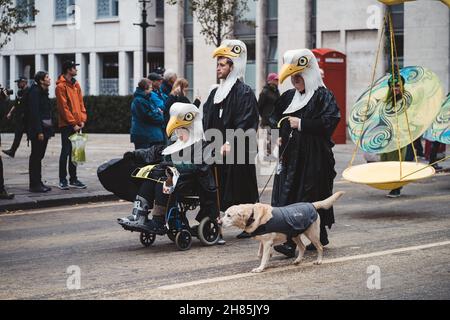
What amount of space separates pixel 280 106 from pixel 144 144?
5.17m

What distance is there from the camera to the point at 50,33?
3984 cm

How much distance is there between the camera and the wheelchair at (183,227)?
8914 mm

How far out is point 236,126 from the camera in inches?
372

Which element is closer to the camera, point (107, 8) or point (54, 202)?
point (54, 202)

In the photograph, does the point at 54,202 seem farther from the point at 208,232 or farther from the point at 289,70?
the point at 289,70

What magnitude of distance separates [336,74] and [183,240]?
60.5 ft

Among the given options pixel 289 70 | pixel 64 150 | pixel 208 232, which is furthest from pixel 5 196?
pixel 289 70

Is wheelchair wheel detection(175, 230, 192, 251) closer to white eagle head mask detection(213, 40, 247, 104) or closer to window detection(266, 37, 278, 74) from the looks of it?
white eagle head mask detection(213, 40, 247, 104)

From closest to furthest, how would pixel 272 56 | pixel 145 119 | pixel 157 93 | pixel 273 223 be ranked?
pixel 273 223, pixel 145 119, pixel 157 93, pixel 272 56

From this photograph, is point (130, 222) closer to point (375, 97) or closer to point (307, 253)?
point (307, 253)

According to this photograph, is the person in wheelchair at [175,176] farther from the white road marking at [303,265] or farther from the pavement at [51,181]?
the pavement at [51,181]

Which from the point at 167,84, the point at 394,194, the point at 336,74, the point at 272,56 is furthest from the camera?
the point at 272,56

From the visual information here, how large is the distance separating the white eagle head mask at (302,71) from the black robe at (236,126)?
76 cm

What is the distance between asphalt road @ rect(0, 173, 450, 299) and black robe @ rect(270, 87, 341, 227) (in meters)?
0.60
